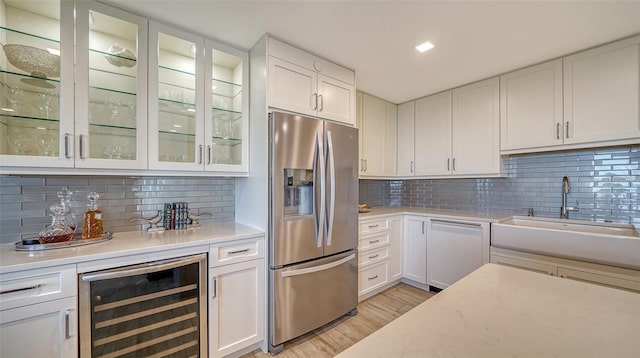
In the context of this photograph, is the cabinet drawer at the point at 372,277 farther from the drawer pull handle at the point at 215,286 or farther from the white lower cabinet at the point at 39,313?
the white lower cabinet at the point at 39,313

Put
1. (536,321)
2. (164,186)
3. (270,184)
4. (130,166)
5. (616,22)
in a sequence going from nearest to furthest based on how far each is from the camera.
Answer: (536,321)
(130,166)
(616,22)
(270,184)
(164,186)

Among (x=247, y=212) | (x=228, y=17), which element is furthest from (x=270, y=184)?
(x=228, y=17)

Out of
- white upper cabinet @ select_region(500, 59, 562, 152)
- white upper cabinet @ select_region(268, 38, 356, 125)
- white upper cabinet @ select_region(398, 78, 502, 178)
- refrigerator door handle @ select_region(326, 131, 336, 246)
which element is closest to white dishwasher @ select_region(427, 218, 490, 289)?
white upper cabinet @ select_region(398, 78, 502, 178)

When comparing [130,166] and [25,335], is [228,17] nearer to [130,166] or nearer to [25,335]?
[130,166]

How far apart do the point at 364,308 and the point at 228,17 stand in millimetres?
2807

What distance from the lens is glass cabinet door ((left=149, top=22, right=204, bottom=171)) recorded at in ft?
5.67

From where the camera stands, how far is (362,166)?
2.94 meters

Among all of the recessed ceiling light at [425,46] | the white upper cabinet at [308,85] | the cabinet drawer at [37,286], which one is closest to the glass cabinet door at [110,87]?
the cabinet drawer at [37,286]

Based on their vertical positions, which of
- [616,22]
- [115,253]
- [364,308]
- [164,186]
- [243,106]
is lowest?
[364,308]

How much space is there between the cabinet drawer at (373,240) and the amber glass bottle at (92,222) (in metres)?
2.11

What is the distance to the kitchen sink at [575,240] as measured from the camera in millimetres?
1686

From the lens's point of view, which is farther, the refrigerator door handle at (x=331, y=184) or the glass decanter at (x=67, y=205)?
the refrigerator door handle at (x=331, y=184)

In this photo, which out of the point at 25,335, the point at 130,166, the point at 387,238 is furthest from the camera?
the point at 387,238

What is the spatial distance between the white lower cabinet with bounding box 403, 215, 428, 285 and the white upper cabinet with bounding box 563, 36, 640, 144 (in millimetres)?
1546
